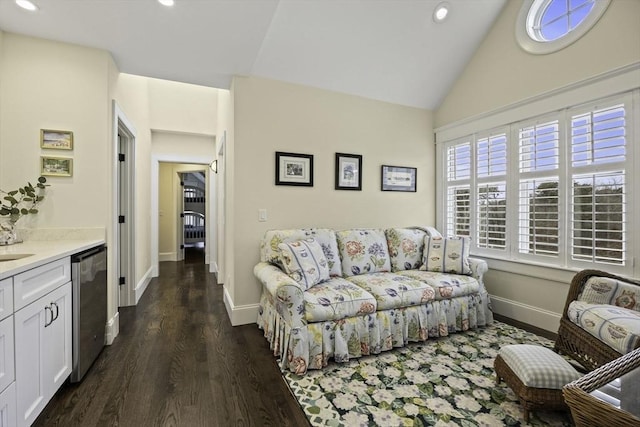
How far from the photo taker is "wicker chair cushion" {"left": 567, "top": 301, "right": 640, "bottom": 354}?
1.56m

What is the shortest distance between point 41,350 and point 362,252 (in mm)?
2440

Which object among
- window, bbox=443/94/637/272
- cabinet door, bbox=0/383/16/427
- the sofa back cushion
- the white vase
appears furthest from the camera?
the sofa back cushion

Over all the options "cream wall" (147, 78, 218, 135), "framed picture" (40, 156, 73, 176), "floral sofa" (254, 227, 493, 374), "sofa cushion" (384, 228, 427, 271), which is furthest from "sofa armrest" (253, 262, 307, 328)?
"cream wall" (147, 78, 218, 135)

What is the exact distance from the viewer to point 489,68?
322cm

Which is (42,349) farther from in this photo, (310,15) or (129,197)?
(310,15)

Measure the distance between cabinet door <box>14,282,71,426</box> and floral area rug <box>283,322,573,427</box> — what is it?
1.35 meters

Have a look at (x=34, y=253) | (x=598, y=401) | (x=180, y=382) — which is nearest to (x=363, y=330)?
(x=180, y=382)

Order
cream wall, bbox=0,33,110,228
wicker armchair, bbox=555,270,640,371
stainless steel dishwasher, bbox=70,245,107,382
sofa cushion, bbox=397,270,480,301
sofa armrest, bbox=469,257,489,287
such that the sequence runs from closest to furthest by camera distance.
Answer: wicker armchair, bbox=555,270,640,371 → stainless steel dishwasher, bbox=70,245,107,382 → cream wall, bbox=0,33,110,228 → sofa cushion, bbox=397,270,480,301 → sofa armrest, bbox=469,257,489,287

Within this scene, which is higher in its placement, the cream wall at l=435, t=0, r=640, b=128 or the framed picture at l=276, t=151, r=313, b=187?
the cream wall at l=435, t=0, r=640, b=128

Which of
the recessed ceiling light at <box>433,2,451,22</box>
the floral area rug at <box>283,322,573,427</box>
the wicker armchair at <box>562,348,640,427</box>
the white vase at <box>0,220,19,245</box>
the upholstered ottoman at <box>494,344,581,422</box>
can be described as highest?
the recessed ceiling light at <box>433,2,451,22</box>

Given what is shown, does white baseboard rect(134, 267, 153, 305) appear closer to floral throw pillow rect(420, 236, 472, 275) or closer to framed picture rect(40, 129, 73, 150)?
framed picture rect(40, 129, 73, 150)

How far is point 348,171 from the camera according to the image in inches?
133

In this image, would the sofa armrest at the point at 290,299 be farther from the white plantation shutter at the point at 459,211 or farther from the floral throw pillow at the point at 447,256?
A: the white plantation shutter at the point at 459,211

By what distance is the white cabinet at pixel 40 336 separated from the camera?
1.34 m
